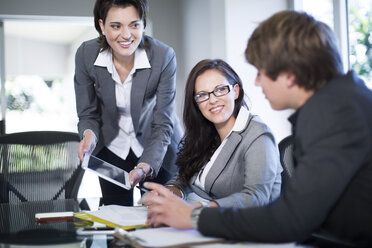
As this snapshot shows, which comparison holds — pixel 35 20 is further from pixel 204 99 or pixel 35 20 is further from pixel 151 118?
pixel 204 99

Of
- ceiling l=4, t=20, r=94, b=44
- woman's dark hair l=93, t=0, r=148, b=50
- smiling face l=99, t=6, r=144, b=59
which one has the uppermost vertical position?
ceiling l=4, t=20, r=94, b=44

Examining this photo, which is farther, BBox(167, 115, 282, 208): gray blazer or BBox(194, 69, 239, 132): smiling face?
BBox(194, 69, 239, 132): smiling face

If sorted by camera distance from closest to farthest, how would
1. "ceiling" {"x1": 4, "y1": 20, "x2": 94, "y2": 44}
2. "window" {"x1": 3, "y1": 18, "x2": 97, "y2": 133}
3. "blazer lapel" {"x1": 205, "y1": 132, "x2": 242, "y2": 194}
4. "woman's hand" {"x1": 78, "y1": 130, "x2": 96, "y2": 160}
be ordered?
"blazer lapel" {"x1": 205, "y1": 132, "x2": 242, "y2": 194} → "woman's hand" {"x1": 78, "y1": 130, "x2": 96, "y2": 160} → "ceiling" {"x1": 4, "y1": 20, "x2": 94, "y2": 44} → "window" {"x1": 3, "y1": 18, "x2": 97, "y2": 133}

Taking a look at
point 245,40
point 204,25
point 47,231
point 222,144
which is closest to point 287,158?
point 222,144

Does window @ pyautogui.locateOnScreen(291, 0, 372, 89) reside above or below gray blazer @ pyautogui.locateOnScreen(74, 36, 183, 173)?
above

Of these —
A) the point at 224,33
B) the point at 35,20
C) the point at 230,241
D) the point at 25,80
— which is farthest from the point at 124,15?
the point at 25,80

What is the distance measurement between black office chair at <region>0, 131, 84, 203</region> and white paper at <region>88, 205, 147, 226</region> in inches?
26.3

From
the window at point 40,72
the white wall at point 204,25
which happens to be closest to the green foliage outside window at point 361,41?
the white wall at point 204,25

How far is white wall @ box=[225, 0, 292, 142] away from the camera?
4.29 m

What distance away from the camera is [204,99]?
1924mm

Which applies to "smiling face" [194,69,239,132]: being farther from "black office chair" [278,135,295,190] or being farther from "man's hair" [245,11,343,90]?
"man's hair" [245,11,343,90]

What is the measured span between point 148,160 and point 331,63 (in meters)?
1.21

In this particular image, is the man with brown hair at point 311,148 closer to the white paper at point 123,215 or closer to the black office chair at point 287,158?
the white paper at point 123,215

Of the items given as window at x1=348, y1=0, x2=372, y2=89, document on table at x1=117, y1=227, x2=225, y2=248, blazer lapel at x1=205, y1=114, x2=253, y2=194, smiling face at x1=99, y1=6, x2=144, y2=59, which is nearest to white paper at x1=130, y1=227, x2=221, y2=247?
document on table at x1=117, y1=227, x2=225, y2=248
